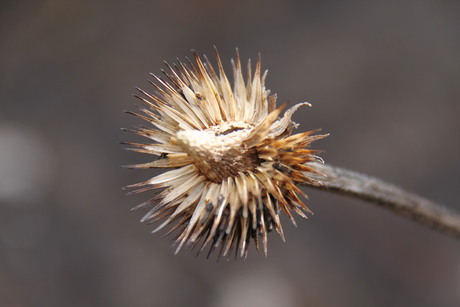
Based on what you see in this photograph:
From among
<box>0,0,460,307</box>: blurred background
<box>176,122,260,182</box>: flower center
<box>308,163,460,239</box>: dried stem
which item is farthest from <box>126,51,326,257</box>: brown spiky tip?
<box>0,0,460,307</box>: blurred background

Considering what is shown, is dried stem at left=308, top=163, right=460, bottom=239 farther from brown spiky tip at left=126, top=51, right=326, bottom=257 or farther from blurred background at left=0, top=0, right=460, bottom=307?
blurred background at left=0, top=0, right=460, bottom=307

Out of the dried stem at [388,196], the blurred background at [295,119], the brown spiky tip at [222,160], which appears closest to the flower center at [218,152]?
the brown spiky tip at [222,160]

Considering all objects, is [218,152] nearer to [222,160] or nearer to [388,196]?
[222,160]

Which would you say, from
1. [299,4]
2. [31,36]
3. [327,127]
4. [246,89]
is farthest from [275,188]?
[31,36]

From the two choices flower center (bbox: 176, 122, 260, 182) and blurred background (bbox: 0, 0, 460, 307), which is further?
blurred background (bbox: 0, 0, 460, 307)

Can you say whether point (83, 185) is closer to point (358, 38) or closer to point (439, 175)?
point (358, 38)

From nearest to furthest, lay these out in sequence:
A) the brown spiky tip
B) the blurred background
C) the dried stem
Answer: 1. the brown spiky tip
2. the dried stem
3. the blurred background

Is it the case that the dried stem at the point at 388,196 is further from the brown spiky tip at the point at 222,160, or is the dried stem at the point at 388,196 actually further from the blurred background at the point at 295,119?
the blurred background at the point at 295,119
